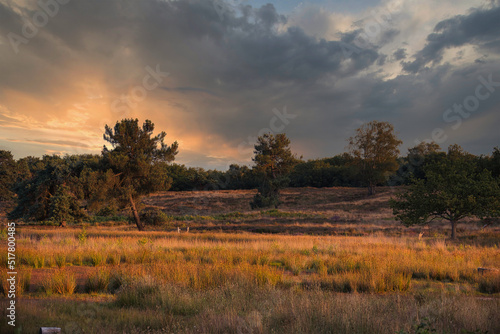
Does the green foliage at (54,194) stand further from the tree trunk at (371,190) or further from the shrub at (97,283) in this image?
the tree trunk at (371,190)

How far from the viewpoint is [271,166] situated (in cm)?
5916

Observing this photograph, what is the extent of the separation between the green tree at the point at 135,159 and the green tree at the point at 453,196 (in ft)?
70.5

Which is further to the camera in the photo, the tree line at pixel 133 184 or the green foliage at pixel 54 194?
the green foliage at pixel 54 194

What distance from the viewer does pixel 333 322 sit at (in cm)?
548

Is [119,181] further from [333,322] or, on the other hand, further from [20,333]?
[333,322]

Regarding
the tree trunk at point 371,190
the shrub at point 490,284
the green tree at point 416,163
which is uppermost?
the green tree at point 416,163

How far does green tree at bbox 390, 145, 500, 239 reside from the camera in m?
21.4

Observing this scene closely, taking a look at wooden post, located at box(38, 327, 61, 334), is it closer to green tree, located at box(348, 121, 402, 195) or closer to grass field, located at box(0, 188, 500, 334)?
grass field, located at box(0, 188, 500, 334)

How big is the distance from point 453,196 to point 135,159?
88.1ft

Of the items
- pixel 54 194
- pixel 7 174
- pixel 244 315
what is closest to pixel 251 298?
pixel 244 315

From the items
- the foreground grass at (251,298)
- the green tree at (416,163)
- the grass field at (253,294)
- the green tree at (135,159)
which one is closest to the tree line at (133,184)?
the green tree at (135,159)

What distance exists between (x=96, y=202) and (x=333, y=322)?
26087 mm

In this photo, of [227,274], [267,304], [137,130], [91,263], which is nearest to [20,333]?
[267,304]

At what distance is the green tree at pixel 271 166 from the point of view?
2217 inches
